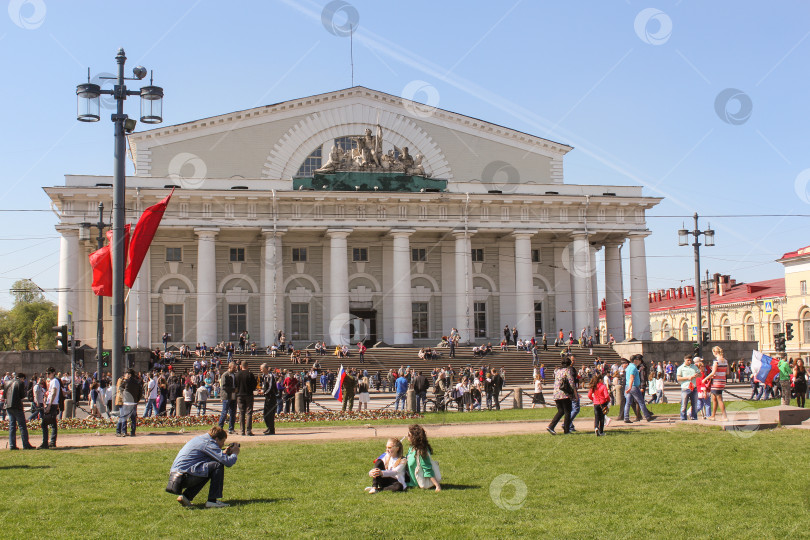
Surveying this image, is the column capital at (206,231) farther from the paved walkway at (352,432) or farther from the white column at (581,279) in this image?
the paved walkway at (352,432)

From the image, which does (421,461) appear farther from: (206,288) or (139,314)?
(139,314)

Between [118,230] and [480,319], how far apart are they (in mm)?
42690

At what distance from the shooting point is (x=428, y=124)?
198ft

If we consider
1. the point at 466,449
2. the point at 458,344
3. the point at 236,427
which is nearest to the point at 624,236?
the point at 458,344

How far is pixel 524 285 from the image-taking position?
57.8 meters

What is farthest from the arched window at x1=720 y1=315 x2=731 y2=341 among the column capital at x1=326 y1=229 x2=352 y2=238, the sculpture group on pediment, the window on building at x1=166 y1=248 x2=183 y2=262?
the window on building at x1=166 y1=248 x2=183 y2=262

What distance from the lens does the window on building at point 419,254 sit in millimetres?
59844

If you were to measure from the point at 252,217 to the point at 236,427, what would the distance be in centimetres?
3318

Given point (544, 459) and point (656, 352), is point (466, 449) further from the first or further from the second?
point (656, 352)

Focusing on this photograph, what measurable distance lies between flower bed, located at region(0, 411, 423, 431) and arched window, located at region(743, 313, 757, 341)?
63.0 metres

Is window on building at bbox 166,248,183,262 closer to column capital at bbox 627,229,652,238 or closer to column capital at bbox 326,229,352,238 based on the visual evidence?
column capital at bbox 326,229,352,238

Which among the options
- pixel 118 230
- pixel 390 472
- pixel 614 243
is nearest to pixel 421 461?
pixel 390 472

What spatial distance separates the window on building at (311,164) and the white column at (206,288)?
772 cm

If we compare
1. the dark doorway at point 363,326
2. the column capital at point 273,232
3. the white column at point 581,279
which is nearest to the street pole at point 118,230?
the column capital at point 273,232
